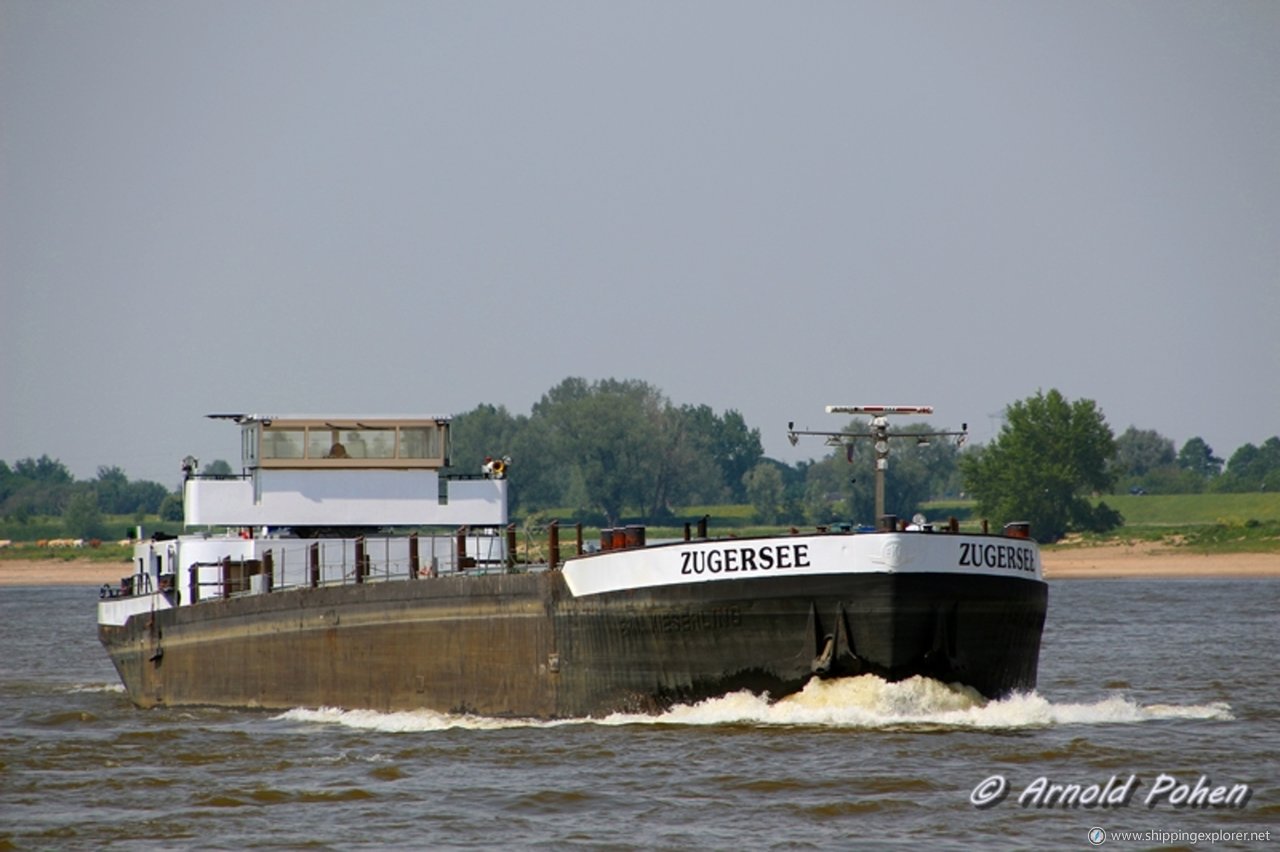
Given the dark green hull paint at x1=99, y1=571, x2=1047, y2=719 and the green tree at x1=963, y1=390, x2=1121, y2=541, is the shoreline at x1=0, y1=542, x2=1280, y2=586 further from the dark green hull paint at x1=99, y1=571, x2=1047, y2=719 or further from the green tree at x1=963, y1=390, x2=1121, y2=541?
the dark green hull paint at x1=99, y1=571, x2=1047, y2=719

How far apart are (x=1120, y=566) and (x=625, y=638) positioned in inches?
3104

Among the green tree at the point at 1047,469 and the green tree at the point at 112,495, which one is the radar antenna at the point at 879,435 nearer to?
the green tree at the point at 1047,469

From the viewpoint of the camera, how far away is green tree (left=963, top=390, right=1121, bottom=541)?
114 m

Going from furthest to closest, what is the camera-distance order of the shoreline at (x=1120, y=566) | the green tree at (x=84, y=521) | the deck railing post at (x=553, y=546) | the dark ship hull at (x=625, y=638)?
the green tree at (x=84, y=521)
the shoreline at (x=1120, y=566)
the deck railing post at (x=553, y=546)
the dark ship hull at (x=625, y=638)

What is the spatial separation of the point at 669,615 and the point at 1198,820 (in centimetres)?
844

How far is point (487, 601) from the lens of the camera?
99.6ft

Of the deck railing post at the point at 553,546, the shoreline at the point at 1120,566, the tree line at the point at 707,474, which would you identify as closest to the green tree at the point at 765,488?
the tree line at the point at 707,474

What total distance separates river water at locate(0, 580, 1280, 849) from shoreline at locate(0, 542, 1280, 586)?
6207cm

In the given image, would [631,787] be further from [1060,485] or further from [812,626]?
[1060,485]

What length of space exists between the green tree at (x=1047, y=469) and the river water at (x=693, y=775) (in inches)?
3132

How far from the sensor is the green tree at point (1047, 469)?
114 m

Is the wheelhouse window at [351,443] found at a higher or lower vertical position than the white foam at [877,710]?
higher

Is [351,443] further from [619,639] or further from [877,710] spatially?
[877,710]

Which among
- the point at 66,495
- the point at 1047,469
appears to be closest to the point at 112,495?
the point at 66,495
